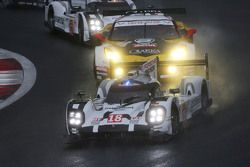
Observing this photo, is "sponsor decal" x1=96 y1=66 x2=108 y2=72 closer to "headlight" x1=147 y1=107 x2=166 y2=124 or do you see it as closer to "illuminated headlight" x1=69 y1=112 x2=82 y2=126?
"illuminated headlight" x1=69 y1=112 x2=82 y2=126

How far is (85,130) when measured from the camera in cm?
1323

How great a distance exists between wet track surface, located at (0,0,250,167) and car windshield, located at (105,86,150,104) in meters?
0.84

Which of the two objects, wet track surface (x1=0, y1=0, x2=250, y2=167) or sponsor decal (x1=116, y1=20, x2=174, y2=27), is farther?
sponsor decal (x1=116, y1=20, x2=174, y2=27)

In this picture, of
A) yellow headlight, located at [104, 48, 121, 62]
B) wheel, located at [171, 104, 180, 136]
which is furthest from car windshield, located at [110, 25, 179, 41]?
wheel, located at [171, 104, 180, 136]

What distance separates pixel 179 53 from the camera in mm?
18172

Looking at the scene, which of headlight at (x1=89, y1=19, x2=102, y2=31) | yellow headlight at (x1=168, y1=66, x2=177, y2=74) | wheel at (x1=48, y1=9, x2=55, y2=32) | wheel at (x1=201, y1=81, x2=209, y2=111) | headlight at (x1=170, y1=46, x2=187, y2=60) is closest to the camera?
wheel at (x1=201, y1=81, x2=209, y2=111)

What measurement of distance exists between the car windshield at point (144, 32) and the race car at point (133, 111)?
3826mm

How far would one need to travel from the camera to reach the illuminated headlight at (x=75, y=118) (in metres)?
13.4

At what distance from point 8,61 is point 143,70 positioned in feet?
23.7

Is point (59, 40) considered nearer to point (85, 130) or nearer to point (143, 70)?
point (143, 70)

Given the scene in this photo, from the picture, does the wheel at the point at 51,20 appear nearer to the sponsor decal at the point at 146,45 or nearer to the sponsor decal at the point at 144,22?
the sponsor decal at the point at 144,22

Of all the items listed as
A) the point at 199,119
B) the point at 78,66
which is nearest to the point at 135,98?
the point at 199,119

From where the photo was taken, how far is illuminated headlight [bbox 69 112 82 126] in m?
13.4

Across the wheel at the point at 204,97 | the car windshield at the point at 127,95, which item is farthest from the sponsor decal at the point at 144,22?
the car windshield at the point at 127,95
